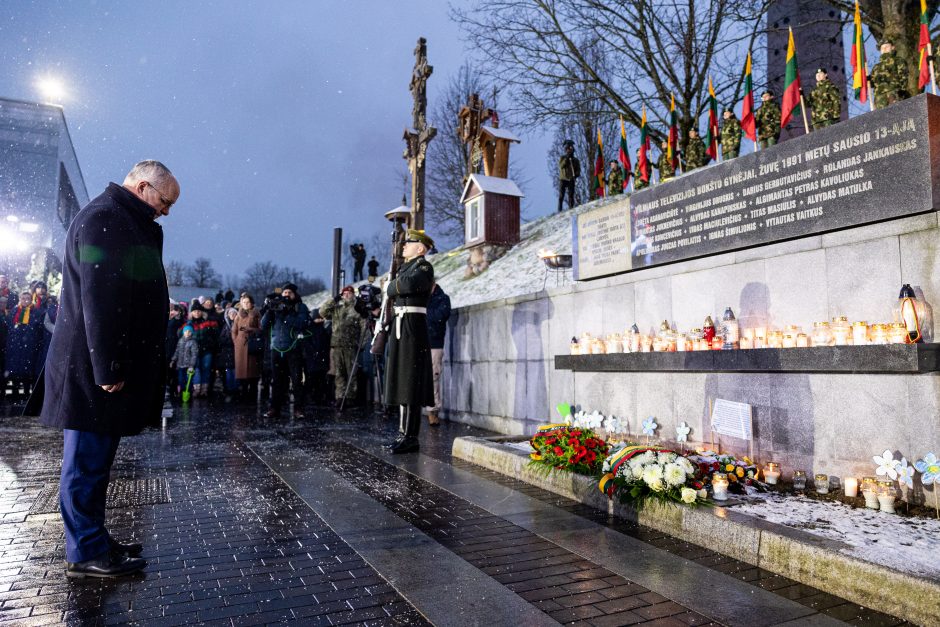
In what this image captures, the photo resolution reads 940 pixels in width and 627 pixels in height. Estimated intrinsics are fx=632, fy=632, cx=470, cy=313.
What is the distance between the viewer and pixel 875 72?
11.1m

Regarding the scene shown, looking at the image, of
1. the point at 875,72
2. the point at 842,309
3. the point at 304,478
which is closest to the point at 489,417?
the point at 304,478

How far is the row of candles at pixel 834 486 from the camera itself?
3785 millimetres

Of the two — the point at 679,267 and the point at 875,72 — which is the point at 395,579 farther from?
the point at 875,72

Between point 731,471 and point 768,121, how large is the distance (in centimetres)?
1143

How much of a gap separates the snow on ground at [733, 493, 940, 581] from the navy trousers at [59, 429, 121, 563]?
3.53 m

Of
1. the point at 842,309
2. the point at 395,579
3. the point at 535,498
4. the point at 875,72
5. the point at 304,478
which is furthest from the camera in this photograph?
the point at 875,72

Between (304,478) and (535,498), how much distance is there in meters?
2.07

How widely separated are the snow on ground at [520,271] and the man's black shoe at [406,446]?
669 centimetres

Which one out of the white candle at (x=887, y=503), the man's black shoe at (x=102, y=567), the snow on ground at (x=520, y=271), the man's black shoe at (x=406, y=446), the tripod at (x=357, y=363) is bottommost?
the man's black shoe at (x=102, y=567)

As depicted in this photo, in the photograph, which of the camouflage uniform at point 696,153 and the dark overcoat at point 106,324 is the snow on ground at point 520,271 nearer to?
the camouflage uniform at point 696,153

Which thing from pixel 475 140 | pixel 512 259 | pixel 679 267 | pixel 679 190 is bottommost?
pixel 679 267

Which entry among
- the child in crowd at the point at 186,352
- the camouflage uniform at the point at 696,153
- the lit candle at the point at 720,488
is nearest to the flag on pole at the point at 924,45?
the camouflage uniform at the point at 696,153

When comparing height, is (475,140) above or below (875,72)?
above

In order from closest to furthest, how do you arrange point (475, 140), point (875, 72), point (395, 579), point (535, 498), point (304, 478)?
1. point (395, 579)
2. point (535, 498)
3. point (304, 478)
4. point (875, 72)
5. point (475, 140)
